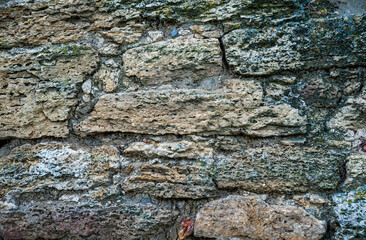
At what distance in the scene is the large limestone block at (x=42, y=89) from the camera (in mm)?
1298

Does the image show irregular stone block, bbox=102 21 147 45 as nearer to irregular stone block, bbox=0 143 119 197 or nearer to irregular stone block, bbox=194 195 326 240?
irregular stone block, bbox=0 143 119 197

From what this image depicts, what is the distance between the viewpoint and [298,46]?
1134 millimetres

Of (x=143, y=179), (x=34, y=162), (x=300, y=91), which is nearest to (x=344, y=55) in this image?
(x=300, y=91)

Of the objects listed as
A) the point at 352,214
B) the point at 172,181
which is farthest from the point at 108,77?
the point at 352,214

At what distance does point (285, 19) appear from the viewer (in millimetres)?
1161

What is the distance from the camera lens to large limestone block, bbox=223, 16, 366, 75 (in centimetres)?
109

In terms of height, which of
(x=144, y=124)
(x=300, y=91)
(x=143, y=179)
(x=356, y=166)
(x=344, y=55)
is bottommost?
(x=143, y=179)

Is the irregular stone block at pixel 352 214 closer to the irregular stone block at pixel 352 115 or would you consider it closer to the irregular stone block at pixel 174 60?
the irregular stone block at pixel 352 115

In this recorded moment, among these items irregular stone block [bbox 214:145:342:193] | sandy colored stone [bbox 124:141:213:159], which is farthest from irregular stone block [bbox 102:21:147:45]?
irregular stone block [bbox 214:145:342:193]

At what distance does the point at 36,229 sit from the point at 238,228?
0.99 m

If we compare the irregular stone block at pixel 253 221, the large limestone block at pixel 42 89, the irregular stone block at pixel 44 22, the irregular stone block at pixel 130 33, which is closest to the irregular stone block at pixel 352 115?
the irregular stone block at pixel 253 221

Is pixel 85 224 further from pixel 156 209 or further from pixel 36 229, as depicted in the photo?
pixel 156 209

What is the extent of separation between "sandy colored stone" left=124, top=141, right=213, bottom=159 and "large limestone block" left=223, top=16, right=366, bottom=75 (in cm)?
41

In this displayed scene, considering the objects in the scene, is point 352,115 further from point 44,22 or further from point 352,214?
point 44,22
